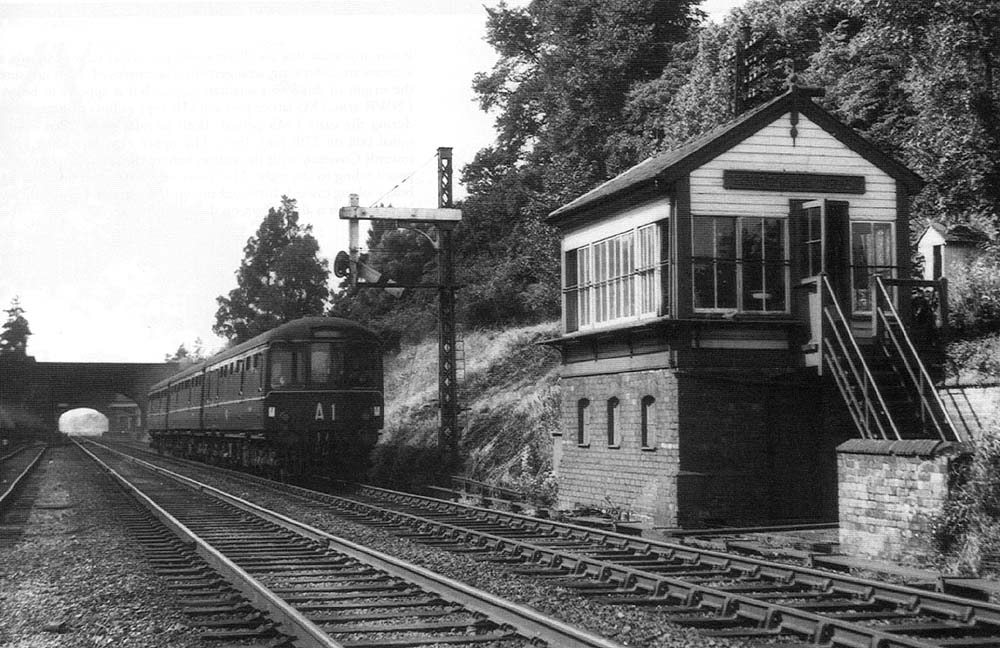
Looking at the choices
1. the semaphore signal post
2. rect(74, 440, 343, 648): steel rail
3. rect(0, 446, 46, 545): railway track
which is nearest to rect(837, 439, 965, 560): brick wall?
rect(74, 440, 343, 648): steel rail

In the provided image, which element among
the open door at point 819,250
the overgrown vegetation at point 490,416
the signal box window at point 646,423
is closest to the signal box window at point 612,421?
the signal box window at point 646,423

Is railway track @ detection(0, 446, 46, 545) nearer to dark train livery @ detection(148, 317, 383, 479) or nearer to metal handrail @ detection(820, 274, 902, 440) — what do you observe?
dark train livery @ detection(148, 317, 383, 479)

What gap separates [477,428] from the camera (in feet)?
93.4

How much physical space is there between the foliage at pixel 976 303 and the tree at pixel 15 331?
108 meters

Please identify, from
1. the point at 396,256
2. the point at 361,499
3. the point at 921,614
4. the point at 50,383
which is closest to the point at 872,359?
the point at 921,614

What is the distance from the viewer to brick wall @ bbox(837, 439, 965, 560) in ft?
37.0

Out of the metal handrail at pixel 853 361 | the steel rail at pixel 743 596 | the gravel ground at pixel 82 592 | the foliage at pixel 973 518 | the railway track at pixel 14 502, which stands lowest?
the railway track at pixel 14 502

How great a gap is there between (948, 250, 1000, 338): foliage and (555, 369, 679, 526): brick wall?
666 centimetres

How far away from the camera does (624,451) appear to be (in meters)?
17.1

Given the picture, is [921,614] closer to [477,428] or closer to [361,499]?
[361,499]

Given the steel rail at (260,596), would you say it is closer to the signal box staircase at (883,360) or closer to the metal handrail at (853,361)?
the metal handrail at (853,361)

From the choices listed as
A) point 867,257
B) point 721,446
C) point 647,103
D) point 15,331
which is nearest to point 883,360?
point 867,257

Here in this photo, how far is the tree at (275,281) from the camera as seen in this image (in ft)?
214

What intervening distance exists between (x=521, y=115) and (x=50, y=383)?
51.3 m
